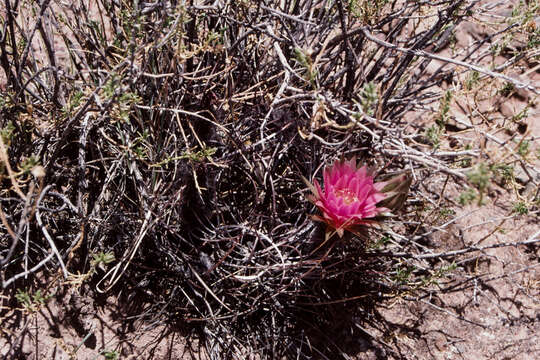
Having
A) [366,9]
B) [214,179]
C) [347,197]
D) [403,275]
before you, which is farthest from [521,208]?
[214,179]

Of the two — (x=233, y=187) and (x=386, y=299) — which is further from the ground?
(x=233, y=187)

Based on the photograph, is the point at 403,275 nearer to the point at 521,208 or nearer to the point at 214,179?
the point at 521,208

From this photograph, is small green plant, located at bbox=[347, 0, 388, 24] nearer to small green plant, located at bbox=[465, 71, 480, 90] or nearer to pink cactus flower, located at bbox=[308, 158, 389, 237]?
small green plant, located at bbox=[465, 71, 480, 90]

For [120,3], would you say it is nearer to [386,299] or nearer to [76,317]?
[76,317]

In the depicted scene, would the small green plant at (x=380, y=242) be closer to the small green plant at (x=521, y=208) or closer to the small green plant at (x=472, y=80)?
the small green plant at (x=521, y=208)

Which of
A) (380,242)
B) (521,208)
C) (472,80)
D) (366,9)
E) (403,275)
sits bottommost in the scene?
(403,275)

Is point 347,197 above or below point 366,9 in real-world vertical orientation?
below

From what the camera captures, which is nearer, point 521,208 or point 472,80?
point 521,208

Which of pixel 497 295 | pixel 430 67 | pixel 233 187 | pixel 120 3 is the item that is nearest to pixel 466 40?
pixel 430 67
